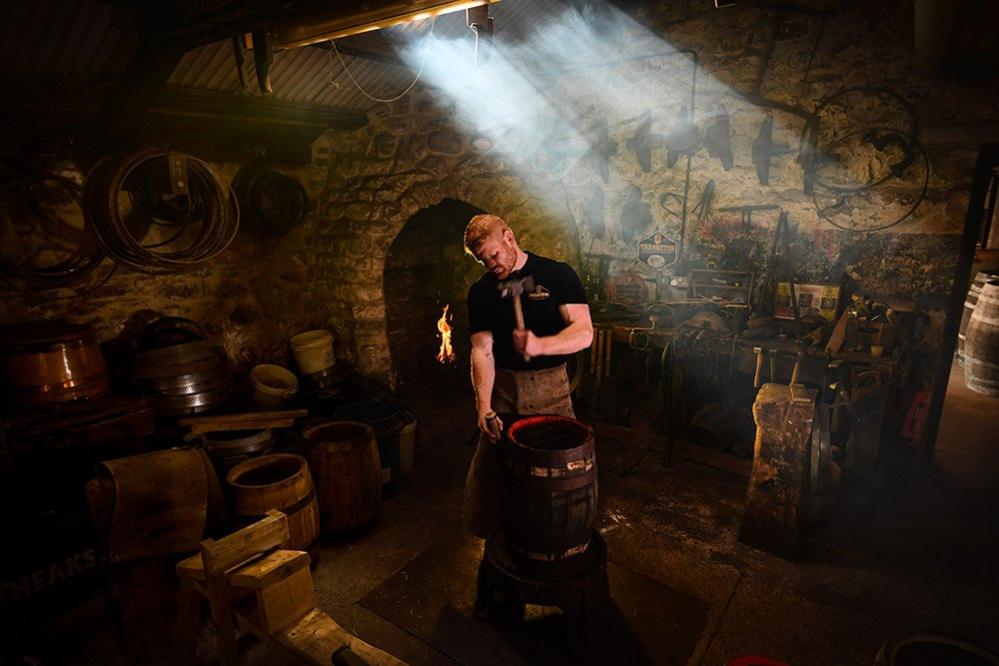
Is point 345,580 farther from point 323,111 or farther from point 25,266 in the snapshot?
point 323,111

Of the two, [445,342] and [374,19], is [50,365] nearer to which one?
[374,19]

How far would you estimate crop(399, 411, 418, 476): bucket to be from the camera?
5047mm

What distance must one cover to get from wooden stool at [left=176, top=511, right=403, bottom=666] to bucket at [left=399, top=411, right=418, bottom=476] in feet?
9.42

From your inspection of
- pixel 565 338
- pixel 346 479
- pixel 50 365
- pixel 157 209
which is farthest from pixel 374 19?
pixel 50 365

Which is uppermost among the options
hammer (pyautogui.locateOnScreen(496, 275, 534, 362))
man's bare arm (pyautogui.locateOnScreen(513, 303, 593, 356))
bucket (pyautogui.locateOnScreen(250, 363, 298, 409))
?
hammer (pyautogui.locateOnScreen(496, 275, 534, 362))

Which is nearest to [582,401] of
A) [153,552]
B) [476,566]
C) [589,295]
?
[589,295]

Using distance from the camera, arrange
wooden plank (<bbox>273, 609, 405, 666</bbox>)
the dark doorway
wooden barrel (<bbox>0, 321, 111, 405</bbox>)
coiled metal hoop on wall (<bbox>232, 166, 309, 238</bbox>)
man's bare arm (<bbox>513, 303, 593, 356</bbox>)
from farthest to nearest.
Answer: the dark doorway → coiled metal hoop on wall (<bbox>232, 166, 309, 238</bbox>) → wooden barrel (<bbox>0, 321, 111, 405</bbox>) → man's bare arm (<bbox>513, 303, 593, 356</bbox>) → wooden plank (<bbox>273, 609, 405, 666</bbox>)

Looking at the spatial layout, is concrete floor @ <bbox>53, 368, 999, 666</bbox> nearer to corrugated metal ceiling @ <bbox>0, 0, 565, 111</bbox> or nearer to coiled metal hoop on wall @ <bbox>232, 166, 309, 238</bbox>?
coiled metal hoop on wall @ <bbox>232, 166, 309, 238</bbox>

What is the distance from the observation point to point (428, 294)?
7.62 m

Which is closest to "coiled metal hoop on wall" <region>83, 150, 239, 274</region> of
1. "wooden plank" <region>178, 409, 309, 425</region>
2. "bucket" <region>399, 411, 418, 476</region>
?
"wooden plank" <region>178, 409, 309, 425</region>

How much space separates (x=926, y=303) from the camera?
16.0 feet

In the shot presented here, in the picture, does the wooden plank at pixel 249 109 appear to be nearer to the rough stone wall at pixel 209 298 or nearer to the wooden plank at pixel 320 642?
the rough stone wall at pixel 209 298

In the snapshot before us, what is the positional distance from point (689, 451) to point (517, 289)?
3.07 m

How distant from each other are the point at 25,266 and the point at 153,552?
310 cm
